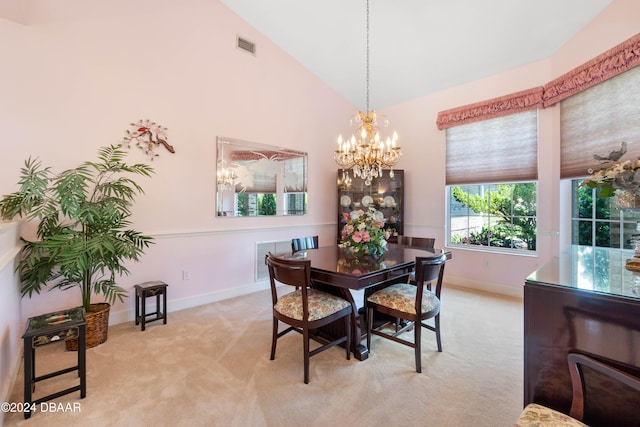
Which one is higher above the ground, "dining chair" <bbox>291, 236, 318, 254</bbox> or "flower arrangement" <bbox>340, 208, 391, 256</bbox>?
"flower arrangement" <bbox>340, 208, 391, 256</bbox>

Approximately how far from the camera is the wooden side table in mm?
1701

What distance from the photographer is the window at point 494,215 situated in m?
3.92

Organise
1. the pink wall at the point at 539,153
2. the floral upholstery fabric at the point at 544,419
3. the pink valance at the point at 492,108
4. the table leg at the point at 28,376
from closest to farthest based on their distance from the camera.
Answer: the floral upholstery fabric at the point at 544,419 < the table leg at the point at 28,376 < the pink wall at the point at 539,153 < the pink valance at the point at 492,108

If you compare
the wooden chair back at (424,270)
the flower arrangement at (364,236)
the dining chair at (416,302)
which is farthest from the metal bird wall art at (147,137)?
the wooden chair back at (424,270)

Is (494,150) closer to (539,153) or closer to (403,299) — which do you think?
(539,153)

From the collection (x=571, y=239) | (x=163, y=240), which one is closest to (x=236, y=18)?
(x=163, y=240)

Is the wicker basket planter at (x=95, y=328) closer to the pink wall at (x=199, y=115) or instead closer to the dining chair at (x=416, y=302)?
the pink wall at (x=199, y=115)

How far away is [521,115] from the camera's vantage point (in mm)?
3846

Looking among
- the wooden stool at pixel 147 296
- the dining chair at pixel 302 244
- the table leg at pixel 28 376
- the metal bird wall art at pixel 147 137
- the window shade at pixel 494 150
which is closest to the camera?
the table leg at pixel 28 376

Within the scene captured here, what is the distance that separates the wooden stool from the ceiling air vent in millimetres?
3233

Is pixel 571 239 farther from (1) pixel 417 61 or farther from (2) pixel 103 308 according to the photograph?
(2) pixel 103 308

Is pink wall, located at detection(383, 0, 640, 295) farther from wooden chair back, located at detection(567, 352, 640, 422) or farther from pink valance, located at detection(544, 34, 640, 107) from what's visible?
wooden chair back, located at detection(567, 352, 640, 422)

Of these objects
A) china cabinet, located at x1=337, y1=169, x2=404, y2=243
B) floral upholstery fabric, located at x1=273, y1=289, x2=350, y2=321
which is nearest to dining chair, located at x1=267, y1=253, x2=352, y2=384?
floral upholstery fabric, located at x1=273, y1=289, x2=350, y2=321

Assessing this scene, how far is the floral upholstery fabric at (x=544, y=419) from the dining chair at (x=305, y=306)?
1.28 metres
